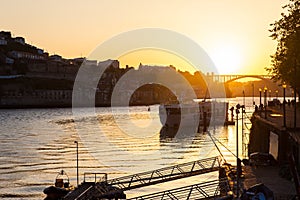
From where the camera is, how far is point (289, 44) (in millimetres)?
40156

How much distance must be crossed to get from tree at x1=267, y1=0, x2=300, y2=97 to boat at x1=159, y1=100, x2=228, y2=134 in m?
55.7

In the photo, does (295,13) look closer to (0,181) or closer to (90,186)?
(90,186)

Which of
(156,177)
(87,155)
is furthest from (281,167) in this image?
(87,155)

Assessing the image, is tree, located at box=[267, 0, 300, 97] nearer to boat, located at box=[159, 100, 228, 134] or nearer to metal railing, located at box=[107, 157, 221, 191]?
metal railing, located at box=[107, 157, 221, 191]

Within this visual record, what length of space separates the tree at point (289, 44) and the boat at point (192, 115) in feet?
183

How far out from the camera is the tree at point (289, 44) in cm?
3947

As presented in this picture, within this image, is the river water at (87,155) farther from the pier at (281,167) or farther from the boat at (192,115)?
the boat at (192,115)

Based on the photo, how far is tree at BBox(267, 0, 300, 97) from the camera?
3947cm

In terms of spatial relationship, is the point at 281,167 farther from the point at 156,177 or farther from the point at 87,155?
the point at 87,155

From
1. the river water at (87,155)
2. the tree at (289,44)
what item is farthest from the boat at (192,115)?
the tree at (289,44)

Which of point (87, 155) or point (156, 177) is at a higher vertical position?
point (156, 177)

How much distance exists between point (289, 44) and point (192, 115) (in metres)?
68.1

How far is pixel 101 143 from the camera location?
74.2m

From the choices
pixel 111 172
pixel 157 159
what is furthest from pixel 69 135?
pixel 111 172
